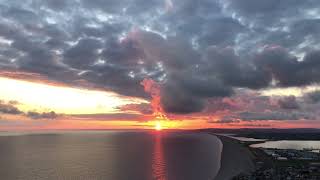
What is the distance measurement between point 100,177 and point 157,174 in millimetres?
17229

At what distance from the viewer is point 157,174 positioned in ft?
370

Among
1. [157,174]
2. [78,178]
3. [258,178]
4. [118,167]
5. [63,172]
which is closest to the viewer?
[258,178]

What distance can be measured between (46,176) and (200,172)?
1863 inches

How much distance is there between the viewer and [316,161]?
135 m

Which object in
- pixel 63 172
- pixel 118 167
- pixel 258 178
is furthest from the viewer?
pixel 118 167

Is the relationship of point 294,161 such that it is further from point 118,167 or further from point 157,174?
point 118,167

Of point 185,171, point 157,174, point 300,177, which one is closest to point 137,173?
point 157,174

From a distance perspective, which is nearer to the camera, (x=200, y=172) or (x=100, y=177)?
(x=100, y=177)

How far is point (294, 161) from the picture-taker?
132125 mm

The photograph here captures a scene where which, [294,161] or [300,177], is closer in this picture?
[300,177]

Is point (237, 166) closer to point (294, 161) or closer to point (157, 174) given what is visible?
point (294, 161)

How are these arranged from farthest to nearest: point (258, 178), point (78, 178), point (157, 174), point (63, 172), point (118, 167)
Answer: point (118, 167) → point (63, 172) → point (157, 174) → point (78, 178) → point (258, 178)

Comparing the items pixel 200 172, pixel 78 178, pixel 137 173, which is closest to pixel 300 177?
pixel 200 172

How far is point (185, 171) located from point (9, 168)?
2502 inches
